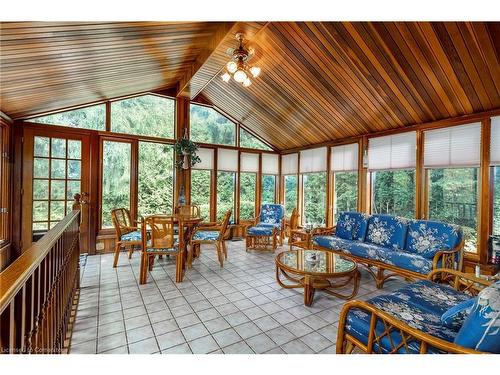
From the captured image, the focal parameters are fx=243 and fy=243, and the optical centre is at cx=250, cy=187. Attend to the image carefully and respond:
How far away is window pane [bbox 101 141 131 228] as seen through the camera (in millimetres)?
4703

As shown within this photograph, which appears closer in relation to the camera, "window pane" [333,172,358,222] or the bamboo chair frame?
the bamboo chair frame

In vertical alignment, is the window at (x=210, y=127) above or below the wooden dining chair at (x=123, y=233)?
above

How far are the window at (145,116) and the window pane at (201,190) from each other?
105 centimetres

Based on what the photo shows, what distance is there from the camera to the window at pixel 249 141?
6241 millimetres

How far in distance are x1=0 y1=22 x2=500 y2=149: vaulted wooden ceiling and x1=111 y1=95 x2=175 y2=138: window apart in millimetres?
357

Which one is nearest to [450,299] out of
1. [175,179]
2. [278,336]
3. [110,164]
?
[278,336]

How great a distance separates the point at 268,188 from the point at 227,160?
4.72 ft

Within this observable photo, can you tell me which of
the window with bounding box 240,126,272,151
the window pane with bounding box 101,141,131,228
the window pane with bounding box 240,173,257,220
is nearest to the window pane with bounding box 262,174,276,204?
the window pane with bounding box 240,173,257,220

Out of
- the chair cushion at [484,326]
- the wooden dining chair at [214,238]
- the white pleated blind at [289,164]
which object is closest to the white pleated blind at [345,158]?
the white pleated blind at [289,164]

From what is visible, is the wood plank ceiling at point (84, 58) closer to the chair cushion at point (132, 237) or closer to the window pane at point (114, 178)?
the window pane at point (114, 178)

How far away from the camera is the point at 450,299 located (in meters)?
1.91

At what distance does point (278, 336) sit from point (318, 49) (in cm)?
335

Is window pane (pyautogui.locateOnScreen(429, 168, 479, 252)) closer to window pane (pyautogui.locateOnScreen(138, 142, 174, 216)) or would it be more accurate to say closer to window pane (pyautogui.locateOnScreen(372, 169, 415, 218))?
window pane (pyautogui.locateOnScreen(372, 169, 415, 218))
